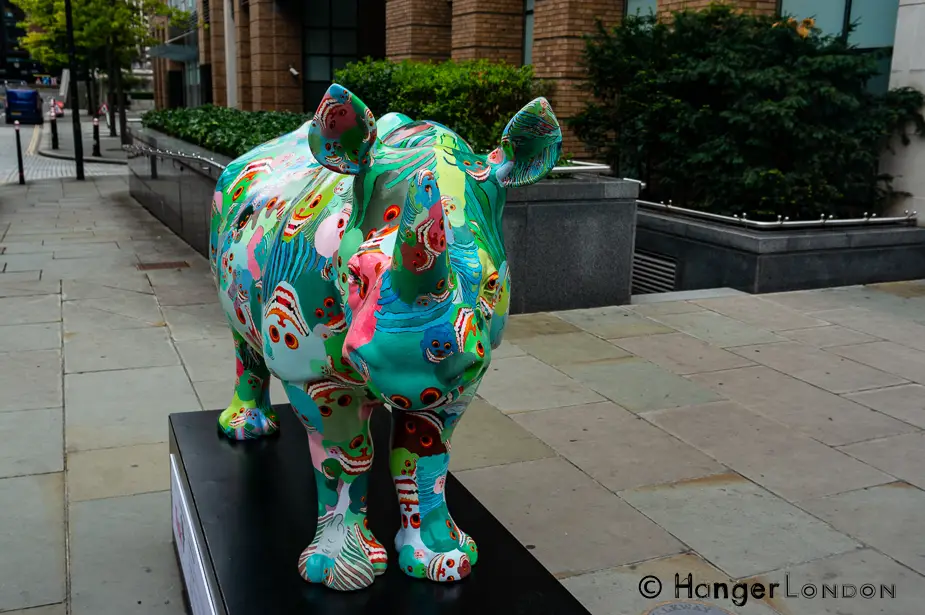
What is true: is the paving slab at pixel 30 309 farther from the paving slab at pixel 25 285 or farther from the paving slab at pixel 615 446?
the paving slab at pixel 615 446

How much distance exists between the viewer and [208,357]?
7555 mm

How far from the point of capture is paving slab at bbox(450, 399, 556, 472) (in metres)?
5.53

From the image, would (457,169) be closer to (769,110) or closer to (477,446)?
(477,446)

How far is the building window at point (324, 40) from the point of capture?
27094 mm

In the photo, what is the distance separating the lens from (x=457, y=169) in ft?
8.44

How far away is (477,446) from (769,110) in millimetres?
6651

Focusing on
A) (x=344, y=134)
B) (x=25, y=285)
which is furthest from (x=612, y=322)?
(x=344, y=134)

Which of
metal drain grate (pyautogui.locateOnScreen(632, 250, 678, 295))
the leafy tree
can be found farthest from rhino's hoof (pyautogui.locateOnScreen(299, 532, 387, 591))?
the leafy tree

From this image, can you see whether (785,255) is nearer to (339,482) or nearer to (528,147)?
(528,147)

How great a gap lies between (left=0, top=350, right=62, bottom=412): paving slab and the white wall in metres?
9.75

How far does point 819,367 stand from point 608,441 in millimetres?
2638

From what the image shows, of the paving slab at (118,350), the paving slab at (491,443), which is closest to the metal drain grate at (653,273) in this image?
the paving slab at (491,443)

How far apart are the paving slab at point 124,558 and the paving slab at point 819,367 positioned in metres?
5.00

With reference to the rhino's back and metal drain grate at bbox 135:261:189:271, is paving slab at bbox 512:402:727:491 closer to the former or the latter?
the rhino's back
